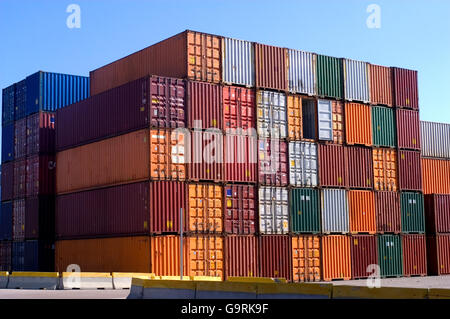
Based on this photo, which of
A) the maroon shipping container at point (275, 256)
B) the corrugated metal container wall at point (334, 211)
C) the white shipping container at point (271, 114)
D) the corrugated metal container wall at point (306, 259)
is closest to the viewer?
the maroon shipping container at point (275, 256)

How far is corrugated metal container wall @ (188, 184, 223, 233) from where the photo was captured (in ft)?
107

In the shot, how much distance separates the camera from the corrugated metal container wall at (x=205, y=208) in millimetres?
32500

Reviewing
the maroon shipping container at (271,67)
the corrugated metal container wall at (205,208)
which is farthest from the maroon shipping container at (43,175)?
the maroon shipping container at (271,67)

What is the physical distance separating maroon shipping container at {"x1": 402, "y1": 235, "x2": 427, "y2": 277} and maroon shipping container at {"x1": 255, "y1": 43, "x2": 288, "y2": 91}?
1222 cm

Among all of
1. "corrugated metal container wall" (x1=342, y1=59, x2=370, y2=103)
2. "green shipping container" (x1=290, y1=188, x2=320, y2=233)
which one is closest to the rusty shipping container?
"green shipping container" (x1=290, y1=188, x2=320, y2=233)

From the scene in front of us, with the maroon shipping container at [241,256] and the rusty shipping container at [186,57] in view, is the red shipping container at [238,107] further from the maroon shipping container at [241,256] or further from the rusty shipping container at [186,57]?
the maroon shipping container at [241,256]

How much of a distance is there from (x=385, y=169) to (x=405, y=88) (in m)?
5.43

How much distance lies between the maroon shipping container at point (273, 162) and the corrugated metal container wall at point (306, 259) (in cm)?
319

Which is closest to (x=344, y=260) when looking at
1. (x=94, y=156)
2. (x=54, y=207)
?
(x=94, y=156)

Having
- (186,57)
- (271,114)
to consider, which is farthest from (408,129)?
(186,57)
